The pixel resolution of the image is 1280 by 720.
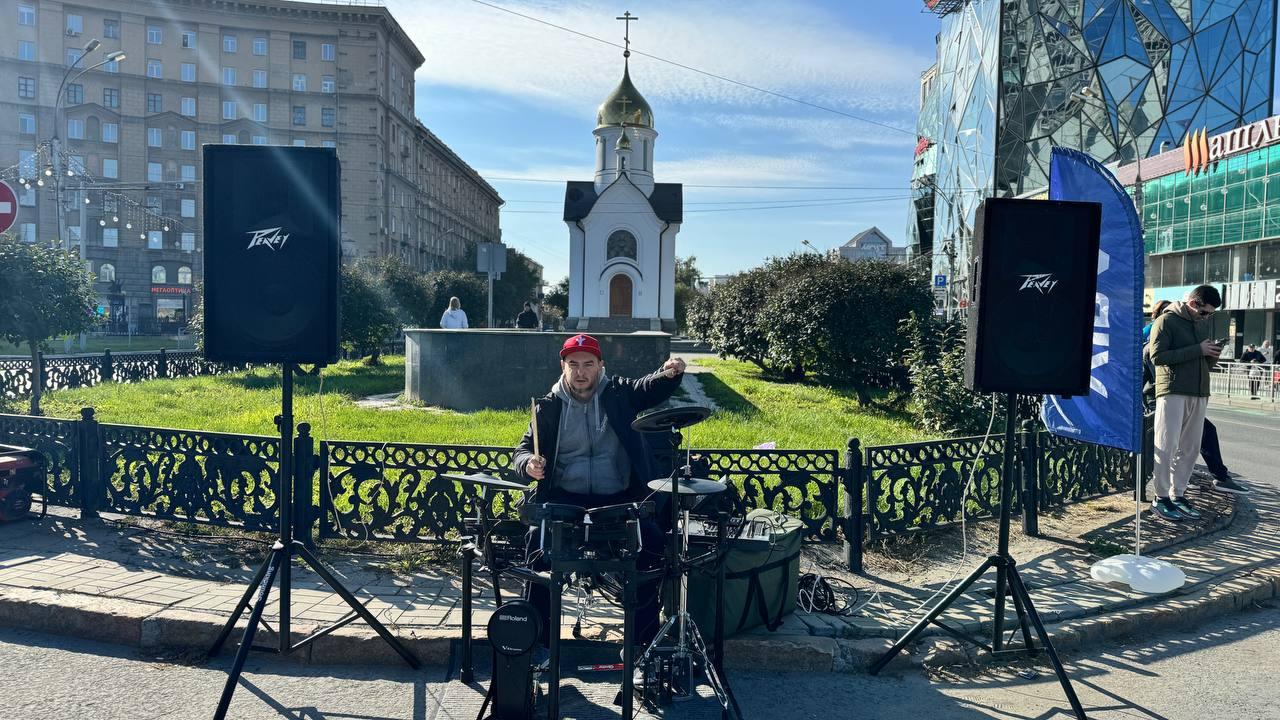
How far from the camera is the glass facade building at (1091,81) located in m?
52.6

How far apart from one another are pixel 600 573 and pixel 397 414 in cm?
972

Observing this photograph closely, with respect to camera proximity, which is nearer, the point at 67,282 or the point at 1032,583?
the point at 1032,583

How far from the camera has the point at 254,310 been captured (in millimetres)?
4457

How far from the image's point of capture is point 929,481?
21.3 ft

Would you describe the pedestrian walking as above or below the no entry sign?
below

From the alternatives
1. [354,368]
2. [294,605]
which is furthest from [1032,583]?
[354,368]

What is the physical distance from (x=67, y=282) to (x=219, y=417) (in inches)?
158

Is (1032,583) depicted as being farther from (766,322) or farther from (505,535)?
(766,322)

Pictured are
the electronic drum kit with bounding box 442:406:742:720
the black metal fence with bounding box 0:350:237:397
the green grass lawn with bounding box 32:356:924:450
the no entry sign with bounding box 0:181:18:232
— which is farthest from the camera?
the black metal fence with bounding box 0:350:237:397

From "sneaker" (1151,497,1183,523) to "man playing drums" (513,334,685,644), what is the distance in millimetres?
5390

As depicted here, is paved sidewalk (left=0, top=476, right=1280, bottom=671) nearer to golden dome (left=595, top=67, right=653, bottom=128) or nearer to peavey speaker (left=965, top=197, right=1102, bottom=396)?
peavey speaker (left=965, top=197, right=1102, bottom=396)

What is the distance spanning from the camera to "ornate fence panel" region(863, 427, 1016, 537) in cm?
616

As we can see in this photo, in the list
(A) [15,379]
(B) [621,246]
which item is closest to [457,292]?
(B) [621,246]

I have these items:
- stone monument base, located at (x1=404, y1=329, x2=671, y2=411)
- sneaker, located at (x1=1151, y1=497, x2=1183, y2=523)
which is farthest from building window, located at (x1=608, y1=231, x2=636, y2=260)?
sneaker, located at (x1=1151, y1=497, x2=1183, y2=523)
